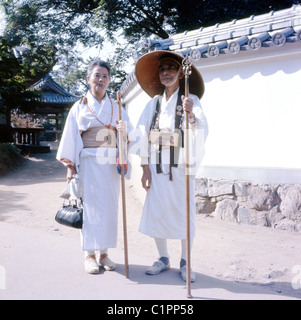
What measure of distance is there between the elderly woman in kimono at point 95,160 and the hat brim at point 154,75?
405 millimetres

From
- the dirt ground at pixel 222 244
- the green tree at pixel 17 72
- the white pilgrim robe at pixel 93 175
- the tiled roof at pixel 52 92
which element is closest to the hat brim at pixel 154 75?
the white pilgrim robe at pixel 93 175

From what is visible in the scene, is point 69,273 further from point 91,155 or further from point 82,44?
point 82,44

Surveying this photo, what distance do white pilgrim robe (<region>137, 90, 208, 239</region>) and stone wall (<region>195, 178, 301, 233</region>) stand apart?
2410 millimetres

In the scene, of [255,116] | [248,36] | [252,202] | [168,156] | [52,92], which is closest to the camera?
[168,156]

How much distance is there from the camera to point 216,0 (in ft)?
39.0

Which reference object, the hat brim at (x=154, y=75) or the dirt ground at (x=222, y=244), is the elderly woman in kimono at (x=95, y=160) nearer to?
the hat brim at (x=154, y=75)

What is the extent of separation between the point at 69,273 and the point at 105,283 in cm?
43

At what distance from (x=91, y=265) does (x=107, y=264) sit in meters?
0.17

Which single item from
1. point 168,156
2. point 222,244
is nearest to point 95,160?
point 168,156

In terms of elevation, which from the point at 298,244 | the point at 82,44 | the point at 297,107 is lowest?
the point at 298,244

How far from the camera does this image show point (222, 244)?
4.39m

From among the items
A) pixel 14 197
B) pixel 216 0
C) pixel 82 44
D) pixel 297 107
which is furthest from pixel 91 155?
pixel 82 44

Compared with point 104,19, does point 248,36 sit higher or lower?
lower

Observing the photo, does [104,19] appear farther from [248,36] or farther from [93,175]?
[93,175]
